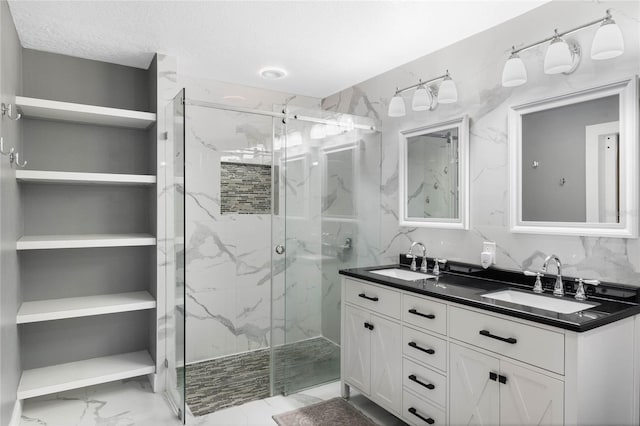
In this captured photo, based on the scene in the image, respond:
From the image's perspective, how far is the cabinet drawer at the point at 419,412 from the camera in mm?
1998

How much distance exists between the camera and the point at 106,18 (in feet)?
7.50

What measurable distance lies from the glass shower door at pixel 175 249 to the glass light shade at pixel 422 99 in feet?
4.88

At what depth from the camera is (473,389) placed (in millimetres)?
1831

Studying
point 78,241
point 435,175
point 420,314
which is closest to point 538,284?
point 420,314

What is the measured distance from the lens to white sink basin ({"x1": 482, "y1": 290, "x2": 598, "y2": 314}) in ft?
5.93

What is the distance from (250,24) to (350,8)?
61 cm

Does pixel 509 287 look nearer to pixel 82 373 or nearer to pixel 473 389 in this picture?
pixel 473 389

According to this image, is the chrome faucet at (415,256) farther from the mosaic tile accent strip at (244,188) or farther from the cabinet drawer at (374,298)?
the mosaic tile accent strip at (244,188)

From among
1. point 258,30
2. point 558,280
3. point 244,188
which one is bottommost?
point 558,280

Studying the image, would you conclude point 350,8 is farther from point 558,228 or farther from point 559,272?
point 559,272

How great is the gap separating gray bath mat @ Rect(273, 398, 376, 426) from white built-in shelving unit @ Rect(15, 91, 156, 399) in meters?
1.07

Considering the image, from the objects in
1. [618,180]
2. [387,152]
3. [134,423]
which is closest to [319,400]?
[134,423]

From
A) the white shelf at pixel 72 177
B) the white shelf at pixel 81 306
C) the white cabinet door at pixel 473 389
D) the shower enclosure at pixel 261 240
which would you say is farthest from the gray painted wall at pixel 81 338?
the white cabinet door at pixel 473 389

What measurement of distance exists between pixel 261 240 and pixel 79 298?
1451mm
